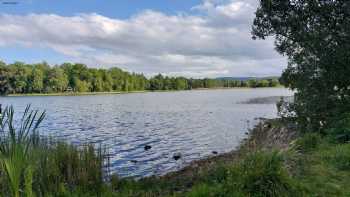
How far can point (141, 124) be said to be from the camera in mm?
31547

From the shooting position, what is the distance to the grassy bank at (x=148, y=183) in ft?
12.2

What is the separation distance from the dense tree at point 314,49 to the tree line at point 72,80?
76.1 meters

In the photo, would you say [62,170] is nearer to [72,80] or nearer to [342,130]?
[342,130]

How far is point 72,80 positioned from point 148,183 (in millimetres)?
120070

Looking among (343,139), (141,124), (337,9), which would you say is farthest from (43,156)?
(141,124)

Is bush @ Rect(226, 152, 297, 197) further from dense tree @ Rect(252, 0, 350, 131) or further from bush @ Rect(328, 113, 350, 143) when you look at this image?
dense tree @ Rect(252, 0, 350, 131)

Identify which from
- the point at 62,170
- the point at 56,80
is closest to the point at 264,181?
the point at 62,170

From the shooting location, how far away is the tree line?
10462 cm

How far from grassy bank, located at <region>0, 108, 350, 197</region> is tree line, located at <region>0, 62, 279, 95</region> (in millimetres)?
76640

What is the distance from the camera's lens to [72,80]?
12231 centimetres

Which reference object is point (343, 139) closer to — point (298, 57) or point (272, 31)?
point (298, 57)

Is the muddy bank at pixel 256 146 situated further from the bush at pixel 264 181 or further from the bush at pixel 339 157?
the bush at pixel 264 181

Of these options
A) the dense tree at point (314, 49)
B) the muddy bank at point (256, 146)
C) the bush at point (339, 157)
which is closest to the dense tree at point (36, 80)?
the muddy bank at point (256, 146)

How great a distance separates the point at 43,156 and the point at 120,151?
11496 mm
